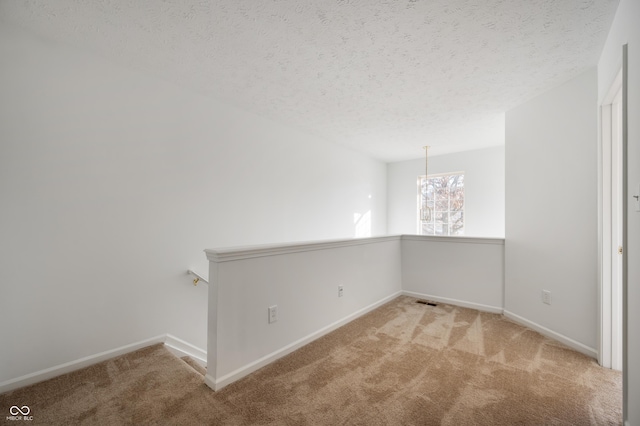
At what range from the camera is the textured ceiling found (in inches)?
69.0

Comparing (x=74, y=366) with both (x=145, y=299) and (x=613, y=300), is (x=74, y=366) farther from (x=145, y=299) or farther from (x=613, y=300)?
(x=613, y=300)

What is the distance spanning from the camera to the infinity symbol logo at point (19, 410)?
1.64 m

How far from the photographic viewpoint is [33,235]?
1980 mm

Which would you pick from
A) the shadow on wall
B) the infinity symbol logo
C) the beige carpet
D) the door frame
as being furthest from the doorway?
the infinity symbol logo

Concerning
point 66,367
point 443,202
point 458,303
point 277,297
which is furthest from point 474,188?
point 66,367

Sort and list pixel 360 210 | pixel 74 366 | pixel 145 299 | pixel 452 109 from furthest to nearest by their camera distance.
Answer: pixel 360 210
pixel 452 109
pixel 145 299
pixel 74 366

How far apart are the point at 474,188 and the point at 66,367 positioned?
239 inches

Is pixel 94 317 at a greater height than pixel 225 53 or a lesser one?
lesser

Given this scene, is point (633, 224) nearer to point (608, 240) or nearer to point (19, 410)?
point (608, 240)

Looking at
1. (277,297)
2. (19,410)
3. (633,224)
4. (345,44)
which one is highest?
(345,44)

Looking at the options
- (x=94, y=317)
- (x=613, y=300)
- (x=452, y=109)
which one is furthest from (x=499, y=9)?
(x=94, y=317)

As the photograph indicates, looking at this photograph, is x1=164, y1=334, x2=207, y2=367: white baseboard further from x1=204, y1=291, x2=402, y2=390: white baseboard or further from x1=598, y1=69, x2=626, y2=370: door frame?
x1=598, y1=69, x2=626, y2=370: door frame

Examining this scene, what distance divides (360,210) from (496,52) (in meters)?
3.62

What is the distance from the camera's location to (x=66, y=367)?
6.81ft
